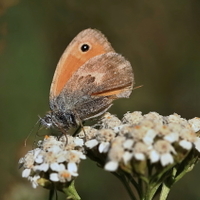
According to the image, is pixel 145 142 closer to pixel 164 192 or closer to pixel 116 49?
pixel 164 192

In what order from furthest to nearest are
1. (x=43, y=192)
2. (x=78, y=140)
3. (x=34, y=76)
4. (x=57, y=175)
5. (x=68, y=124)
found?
(x=34, y=76) → (x=43, y=192) → (x=68, y=124) → (x=78, y=140) → (x=57, y=175)

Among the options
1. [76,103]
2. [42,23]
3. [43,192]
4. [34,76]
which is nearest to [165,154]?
[76,103]

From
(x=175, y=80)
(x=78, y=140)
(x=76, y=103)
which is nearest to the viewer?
(x=78, y=140)

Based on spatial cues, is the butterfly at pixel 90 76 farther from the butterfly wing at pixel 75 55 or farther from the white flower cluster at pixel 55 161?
the white flower cluster at pixel 55 161

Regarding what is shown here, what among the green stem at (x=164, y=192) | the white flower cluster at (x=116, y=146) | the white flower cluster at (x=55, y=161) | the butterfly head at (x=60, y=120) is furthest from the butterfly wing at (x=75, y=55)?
the green stem at (x=164, y=192)

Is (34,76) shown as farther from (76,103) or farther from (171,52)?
(171,52)

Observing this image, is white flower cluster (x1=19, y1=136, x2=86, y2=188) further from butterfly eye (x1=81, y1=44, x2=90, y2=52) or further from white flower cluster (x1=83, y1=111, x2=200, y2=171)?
butterfly eye (x1=81, y1=44, x2=90, y2=52)
